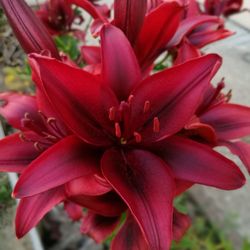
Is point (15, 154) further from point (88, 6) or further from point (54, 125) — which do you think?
point (88, 6)

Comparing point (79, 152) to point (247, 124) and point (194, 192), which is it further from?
point (194, 192)

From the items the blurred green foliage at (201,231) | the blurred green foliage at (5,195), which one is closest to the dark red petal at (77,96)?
the blurred green foliage at (5,195)

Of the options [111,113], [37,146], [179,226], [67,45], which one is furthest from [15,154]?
[67,45]

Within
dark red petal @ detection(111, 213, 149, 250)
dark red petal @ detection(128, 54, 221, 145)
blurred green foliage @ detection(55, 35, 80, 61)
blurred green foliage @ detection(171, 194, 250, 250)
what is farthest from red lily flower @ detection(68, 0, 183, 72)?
blurred green foliage @ detection(171, 194, 250, 250)

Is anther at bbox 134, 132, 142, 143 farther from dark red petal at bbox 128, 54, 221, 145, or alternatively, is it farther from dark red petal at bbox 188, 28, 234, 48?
dark red petal at bbox 188, 28, 234, 48

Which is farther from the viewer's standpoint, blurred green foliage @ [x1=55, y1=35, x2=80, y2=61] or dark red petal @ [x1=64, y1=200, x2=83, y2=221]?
blurred green foliage @ [x1=55, y1=35, x2=80, y2=61]

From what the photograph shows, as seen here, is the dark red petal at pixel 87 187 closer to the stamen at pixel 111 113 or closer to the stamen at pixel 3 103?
the stamen at pixel 111 113

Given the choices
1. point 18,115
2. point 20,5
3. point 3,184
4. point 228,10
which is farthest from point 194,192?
point 20,5

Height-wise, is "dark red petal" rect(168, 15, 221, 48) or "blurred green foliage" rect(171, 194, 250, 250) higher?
"dark red petal" rect(168, 15, 221, 48)
